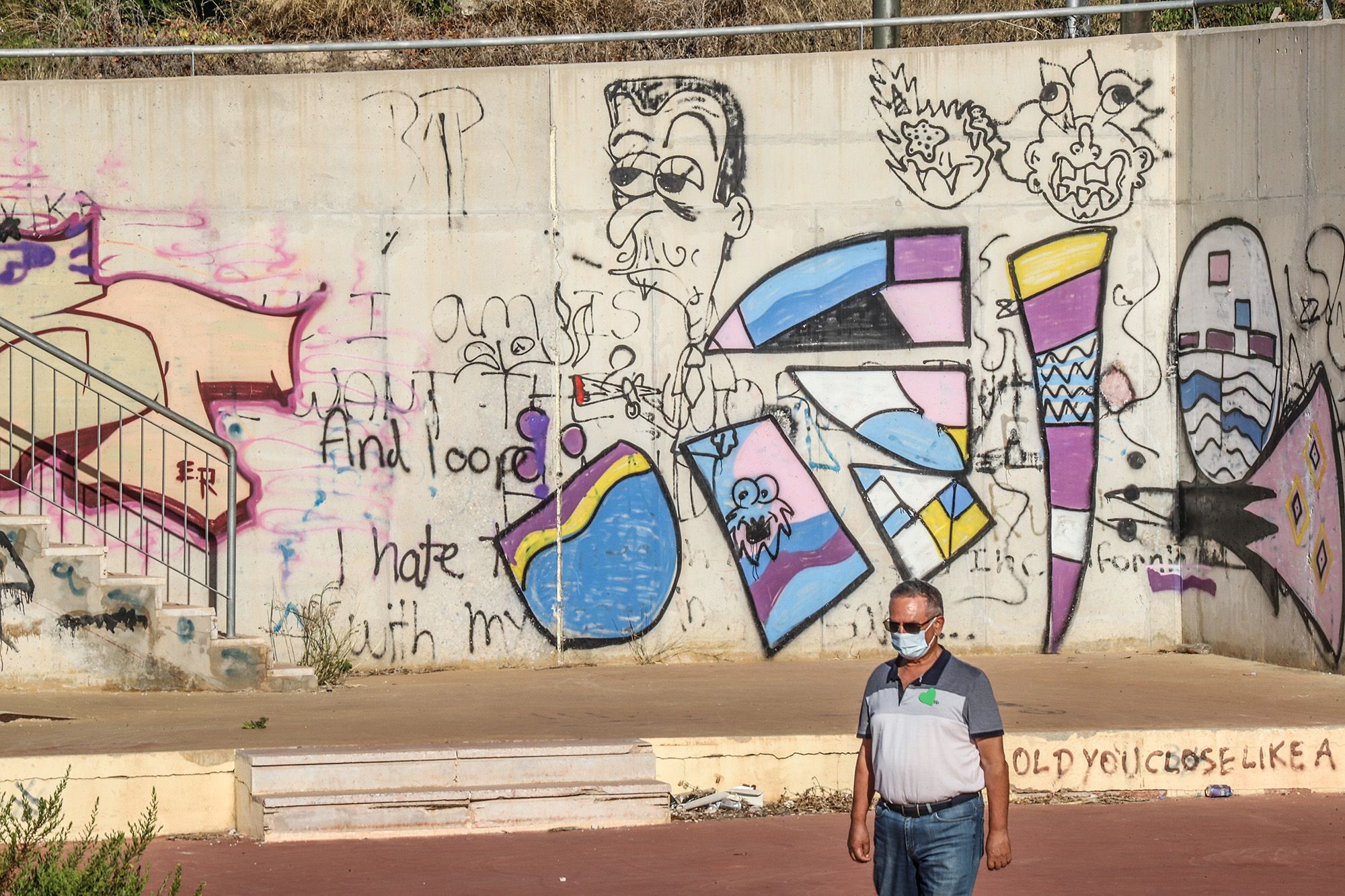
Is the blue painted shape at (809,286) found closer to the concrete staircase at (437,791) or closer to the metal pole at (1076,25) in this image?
the metal pole at (1076,25)

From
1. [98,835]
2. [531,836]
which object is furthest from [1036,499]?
[98,835]

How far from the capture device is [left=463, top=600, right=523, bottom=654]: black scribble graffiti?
11648 mm

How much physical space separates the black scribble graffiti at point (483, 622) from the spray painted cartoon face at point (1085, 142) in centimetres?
463

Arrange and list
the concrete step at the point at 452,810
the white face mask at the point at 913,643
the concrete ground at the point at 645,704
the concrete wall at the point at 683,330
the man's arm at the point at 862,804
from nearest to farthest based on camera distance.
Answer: the white face mask at the point at 913,643 < the man's arm at the point at 862,804 < the concrete step at the point at 452,810 < the concrete ground at the point at 645,704 < the concrete wall at the point at 683,330

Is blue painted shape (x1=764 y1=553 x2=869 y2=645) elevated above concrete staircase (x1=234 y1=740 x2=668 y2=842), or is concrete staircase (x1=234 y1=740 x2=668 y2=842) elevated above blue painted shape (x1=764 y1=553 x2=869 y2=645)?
blue painted shape (x1=764 y1=553 x2=869 y2=645)

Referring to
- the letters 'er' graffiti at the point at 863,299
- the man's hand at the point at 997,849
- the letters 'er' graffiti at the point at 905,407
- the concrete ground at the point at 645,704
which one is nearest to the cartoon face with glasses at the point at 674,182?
the letters 'er' graffiti at the point at 863,299

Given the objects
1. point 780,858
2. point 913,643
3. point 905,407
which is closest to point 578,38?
point 905,407

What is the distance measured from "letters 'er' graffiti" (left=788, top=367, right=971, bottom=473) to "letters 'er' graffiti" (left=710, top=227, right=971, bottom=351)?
204 millimetres

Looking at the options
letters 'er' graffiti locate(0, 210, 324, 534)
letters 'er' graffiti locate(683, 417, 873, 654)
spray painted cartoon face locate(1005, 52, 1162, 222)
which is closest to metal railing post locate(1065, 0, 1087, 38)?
spray painted cartoon face locate(1005, 52, 1162, 222)

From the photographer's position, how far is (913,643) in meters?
5.32

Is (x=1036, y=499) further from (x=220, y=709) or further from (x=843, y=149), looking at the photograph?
(x=220, y=709)

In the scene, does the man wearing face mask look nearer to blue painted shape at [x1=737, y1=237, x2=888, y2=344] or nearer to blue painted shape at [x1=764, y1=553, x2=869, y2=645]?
blue painted shape at [x1=764, y1=553, x2=869, y2=645]

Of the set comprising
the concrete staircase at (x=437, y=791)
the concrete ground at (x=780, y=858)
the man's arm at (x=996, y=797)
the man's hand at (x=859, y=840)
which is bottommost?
the concrete ground at (x=780, y=858)

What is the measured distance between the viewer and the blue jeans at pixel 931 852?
5199 millimetres
